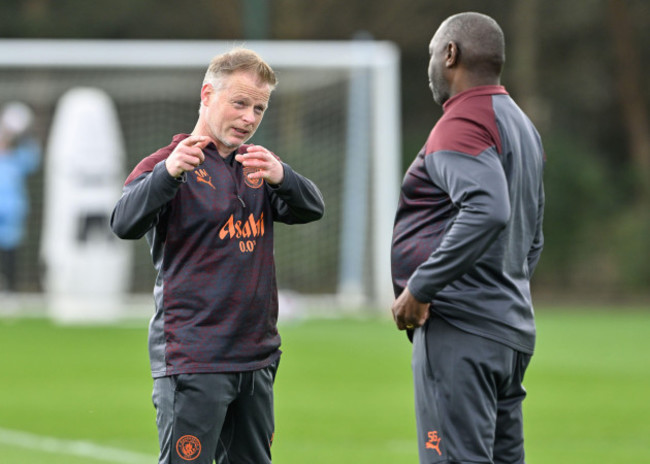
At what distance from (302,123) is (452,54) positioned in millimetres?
15468

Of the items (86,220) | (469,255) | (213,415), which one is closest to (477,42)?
(469,255)

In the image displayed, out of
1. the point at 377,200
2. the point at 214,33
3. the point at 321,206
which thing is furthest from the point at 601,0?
the point at 321,206

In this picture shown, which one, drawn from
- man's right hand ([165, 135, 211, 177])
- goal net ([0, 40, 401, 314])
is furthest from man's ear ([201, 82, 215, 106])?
goal net ([0, 40, 401, 314])

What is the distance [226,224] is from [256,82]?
1.62ft

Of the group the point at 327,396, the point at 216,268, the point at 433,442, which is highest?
the point at 216,268

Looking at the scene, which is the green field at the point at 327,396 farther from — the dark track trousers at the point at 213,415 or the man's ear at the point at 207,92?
the man's ear at the point at 207,92

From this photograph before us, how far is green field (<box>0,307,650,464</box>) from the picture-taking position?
709cm

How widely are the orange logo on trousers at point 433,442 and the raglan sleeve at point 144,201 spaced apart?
1.16 metres

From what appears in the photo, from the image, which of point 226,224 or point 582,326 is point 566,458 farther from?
point 582,326

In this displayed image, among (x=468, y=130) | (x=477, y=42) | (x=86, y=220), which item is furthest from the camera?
(x=86, y=220)

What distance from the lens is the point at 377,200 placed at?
1644 cm

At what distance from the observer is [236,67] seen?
13.6 ft

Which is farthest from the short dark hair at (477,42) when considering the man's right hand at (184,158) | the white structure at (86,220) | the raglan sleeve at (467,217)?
the white structure at (86,220)

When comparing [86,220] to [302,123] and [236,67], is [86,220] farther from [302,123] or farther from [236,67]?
[236,67]
